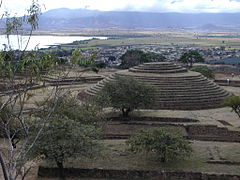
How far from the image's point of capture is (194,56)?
75188 millimetres

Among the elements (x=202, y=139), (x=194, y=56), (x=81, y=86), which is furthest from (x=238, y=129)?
(x=194, y=56)

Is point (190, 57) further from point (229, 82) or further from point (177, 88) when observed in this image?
point (177, 88)

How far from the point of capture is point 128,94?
107ft

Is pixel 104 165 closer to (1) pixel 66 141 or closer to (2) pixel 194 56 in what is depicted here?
(1) pixel 66 141

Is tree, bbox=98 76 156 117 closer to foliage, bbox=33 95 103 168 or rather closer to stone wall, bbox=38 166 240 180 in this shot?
foliage, bbox=33 95 103 168

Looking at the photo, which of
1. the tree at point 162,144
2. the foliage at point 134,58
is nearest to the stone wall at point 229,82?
the foliage at point 134,58

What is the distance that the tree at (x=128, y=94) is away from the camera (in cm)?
3247

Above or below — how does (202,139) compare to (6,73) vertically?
below

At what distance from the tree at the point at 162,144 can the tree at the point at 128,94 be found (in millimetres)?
10508

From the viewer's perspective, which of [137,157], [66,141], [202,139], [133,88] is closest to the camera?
[66,141]

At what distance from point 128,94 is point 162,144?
39.0 ft

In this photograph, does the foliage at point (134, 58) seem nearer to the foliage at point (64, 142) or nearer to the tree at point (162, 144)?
the tree at point (162, 144)

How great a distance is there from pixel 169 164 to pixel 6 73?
41.3ft

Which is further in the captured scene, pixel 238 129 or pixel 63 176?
pixel 238 129
